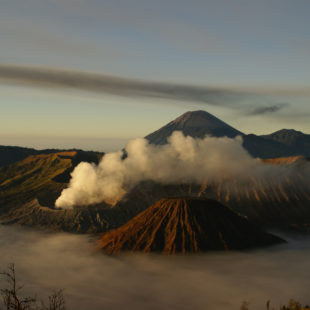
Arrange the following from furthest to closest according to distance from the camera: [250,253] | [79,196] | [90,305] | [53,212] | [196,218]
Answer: [79,196] < [53,212] < [196,218] < [250,253] < [90,305]

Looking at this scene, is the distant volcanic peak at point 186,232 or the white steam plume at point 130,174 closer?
the distant volcanic peak at point 186,232

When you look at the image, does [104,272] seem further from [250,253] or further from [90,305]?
[250,253]

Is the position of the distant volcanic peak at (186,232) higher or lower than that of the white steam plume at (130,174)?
lower

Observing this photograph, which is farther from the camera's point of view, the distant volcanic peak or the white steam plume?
the white steam plume

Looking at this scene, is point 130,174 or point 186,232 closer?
point 186,232

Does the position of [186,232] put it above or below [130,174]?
below

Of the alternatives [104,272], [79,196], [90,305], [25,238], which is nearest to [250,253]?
[104,272]

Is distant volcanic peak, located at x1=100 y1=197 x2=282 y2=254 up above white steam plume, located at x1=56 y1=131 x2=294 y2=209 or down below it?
below

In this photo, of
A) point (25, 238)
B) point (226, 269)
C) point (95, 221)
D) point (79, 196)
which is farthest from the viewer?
point (79, 196)
